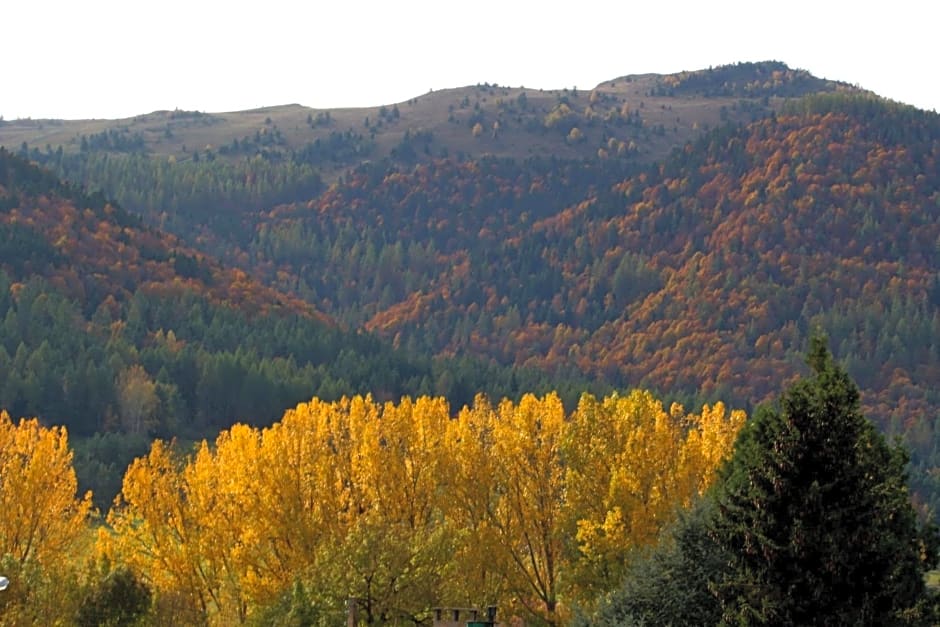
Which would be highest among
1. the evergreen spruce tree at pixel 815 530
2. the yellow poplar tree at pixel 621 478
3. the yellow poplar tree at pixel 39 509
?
the evergreen spruce tree at pixel 815 530

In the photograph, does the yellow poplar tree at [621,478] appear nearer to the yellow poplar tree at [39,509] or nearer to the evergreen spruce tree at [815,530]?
the yellow poplar tree at [39,509]

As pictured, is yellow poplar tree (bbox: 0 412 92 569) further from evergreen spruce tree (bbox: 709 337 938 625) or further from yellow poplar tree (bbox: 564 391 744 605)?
evergreen spruce tree (bbox: 709 337 938 625)

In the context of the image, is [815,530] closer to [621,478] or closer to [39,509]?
[621,478]

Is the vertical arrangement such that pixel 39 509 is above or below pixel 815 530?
below

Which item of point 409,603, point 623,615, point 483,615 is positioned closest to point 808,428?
point 623,615

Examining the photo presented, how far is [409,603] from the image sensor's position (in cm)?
7188

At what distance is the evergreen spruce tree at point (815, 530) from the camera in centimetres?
4262

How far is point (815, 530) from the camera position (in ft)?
140

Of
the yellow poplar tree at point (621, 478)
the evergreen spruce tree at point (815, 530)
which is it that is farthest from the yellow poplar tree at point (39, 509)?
the evergreen spruce tree at point (815, 530)

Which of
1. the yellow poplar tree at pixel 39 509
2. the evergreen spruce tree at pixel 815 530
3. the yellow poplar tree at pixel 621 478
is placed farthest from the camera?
the yellow poplar tree at pixel 39 509

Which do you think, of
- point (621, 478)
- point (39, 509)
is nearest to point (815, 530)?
point (621, 478)

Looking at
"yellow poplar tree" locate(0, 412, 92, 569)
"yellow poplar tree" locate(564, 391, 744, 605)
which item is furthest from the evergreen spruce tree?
"yellow poplar tree" locate(0, 412, 92, 569)

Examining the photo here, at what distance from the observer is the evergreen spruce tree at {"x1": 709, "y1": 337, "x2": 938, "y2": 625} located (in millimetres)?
42625

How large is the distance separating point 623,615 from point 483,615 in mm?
18293
